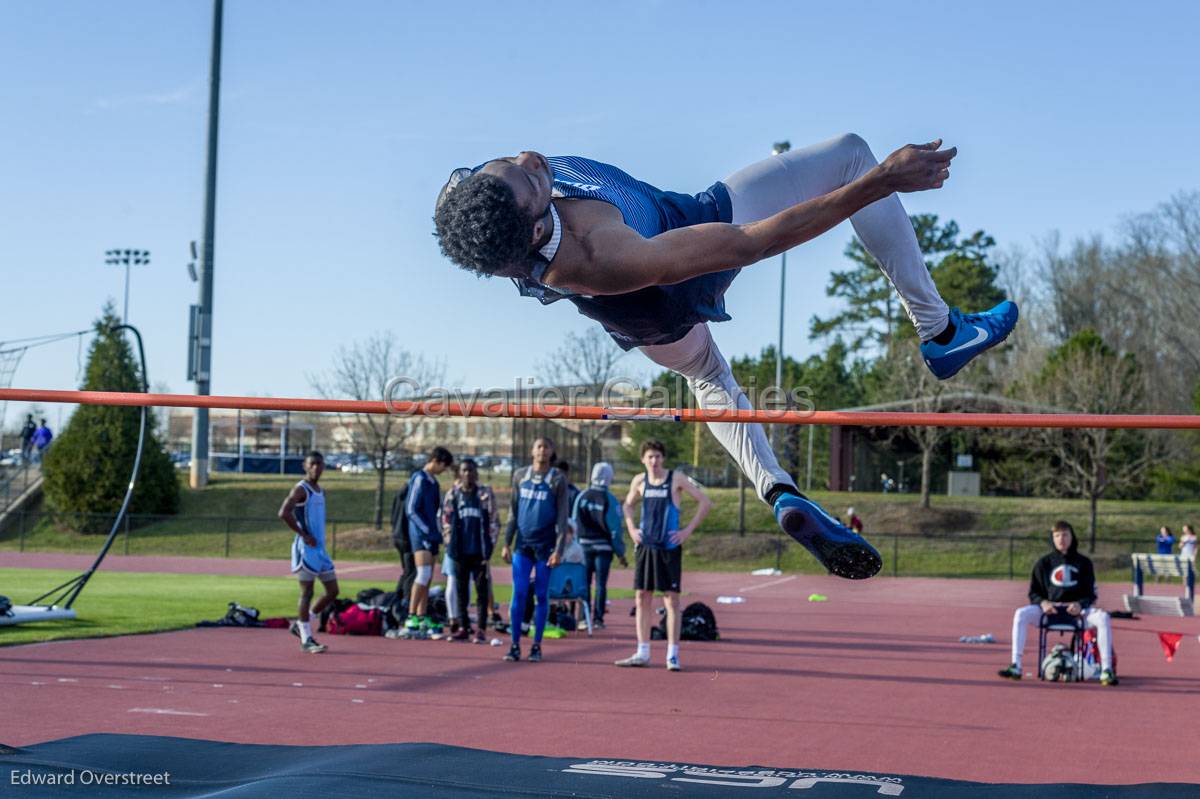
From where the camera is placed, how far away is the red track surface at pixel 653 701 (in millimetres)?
5777

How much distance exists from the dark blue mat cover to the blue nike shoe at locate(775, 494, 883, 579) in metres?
0.86

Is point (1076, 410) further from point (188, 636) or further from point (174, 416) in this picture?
point (174, 416)

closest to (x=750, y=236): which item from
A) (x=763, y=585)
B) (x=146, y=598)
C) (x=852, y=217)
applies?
(x=852, y=217)

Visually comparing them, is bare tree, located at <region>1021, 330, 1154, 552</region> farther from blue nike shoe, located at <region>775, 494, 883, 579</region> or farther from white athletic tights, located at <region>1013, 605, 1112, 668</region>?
blue nike shoe, located at <region>775, 494, 883, 579</region>

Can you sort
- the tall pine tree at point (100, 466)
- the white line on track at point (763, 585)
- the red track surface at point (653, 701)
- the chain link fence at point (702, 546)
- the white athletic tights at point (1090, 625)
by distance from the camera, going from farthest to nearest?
the tall pine tree at point (100, 466)
the chain link fence at point (702, 546)
the white line on track at point (763, 585)
the white athletic tights at point (1090, 625)
the red track surface at point (653, 701)

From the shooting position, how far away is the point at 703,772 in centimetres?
463

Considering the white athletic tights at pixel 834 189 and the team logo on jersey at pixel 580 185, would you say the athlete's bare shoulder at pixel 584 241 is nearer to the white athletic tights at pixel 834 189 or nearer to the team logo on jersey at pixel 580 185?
the team logo on jersey at pixel 580 185

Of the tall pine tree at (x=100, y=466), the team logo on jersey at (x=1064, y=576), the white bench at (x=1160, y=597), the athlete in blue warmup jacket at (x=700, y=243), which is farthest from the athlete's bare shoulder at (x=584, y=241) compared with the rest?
the tall pine tree at (x=100, y=466)

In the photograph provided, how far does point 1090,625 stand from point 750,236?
737 cm

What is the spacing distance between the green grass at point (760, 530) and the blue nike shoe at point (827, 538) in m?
19.9

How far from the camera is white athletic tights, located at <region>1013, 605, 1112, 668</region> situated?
29.0ft

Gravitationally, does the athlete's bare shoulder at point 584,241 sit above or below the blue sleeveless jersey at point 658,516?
above

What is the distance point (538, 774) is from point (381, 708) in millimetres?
2542

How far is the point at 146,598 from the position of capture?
561 inches
